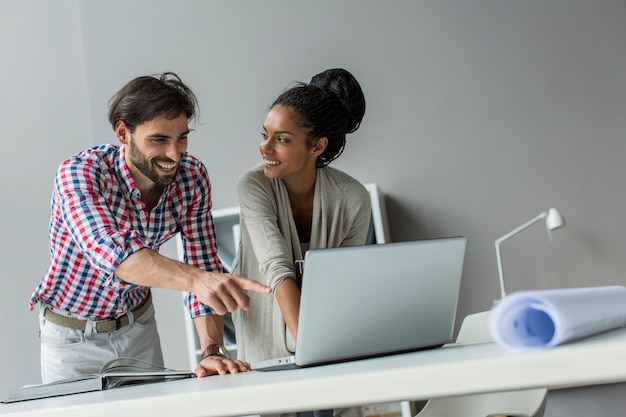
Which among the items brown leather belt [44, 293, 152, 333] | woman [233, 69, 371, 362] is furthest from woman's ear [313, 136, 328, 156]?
brown leather belt [44, 293, 152, 333]

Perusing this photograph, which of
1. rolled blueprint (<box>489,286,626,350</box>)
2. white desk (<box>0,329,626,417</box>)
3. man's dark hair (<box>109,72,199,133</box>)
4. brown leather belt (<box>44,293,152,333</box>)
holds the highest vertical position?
man's dark hair (<box>109,72,199,133</box>)

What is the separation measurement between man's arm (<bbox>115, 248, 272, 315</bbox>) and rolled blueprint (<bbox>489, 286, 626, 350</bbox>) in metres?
0.38

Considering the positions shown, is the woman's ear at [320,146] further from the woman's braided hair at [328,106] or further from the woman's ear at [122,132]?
the woman's ear at [122,132]

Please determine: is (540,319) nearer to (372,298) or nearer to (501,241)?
(372,298)

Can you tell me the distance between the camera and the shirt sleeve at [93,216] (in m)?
1.37

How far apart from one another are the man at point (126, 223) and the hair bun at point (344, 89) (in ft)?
1.44

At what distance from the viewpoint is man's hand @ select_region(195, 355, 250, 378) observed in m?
1.20

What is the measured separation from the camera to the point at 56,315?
1812mm

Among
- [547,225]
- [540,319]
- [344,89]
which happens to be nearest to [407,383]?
[540,319]

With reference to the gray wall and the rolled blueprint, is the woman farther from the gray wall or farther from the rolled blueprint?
the gray wall

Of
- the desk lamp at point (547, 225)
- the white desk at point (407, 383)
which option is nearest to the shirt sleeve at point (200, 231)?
the white desk at point (407, 383)

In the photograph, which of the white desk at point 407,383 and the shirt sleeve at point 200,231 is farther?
the shirt sleeve at point 200,231

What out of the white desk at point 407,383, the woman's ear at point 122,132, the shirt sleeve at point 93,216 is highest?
the woman's ear at point 122,132

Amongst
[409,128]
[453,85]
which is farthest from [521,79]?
[409,128]
